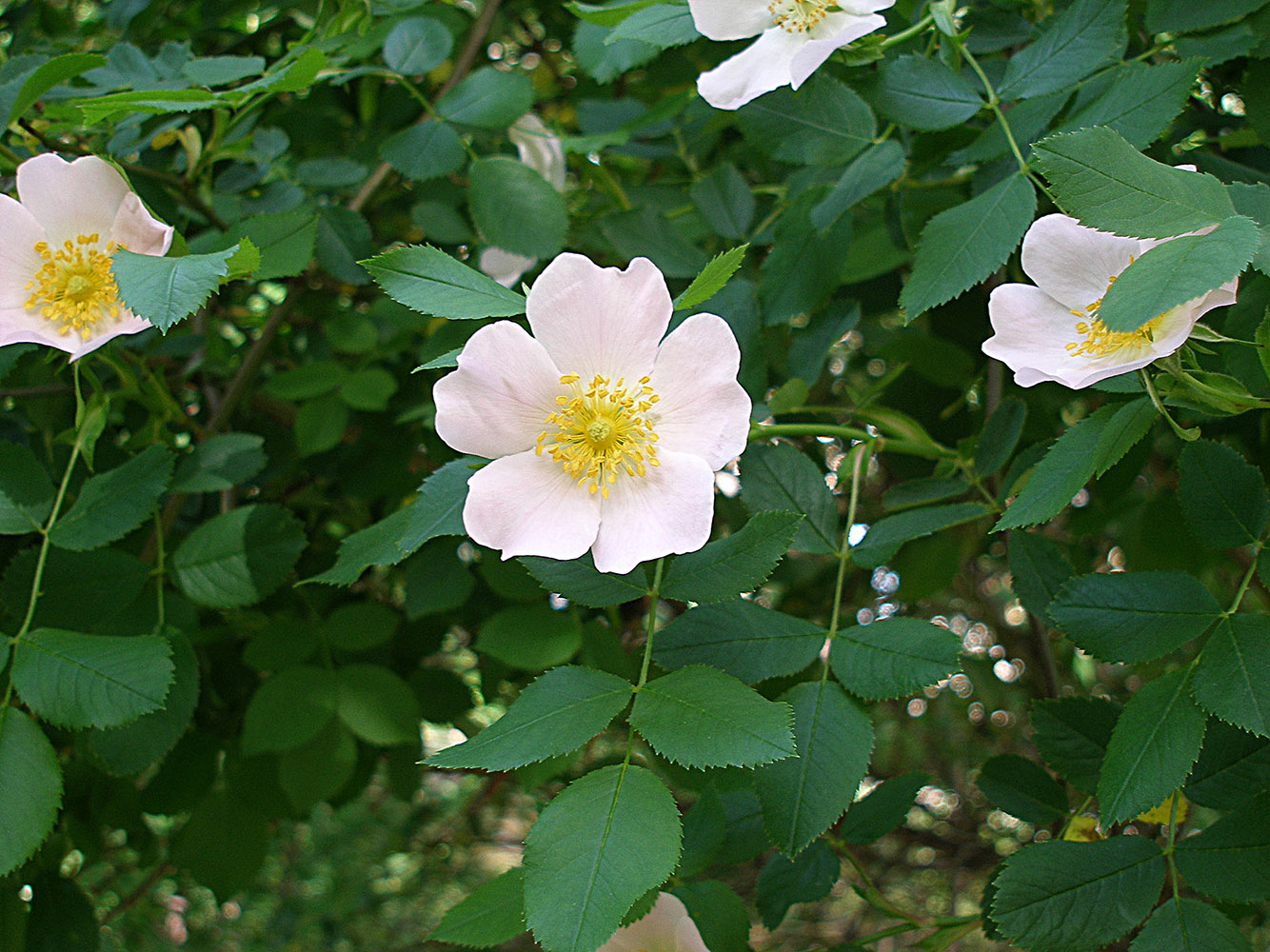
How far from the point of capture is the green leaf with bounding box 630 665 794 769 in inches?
25.9

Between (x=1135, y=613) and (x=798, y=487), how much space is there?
302 mm

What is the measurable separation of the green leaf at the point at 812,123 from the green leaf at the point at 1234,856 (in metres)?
0.70

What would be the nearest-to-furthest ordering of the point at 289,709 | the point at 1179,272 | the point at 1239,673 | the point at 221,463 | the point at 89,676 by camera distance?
the point at 1179,272
the point at 1239,673
the point at 89,676
the point at 221,463
the point at 289,709

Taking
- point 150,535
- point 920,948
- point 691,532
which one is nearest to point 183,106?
point 150,535

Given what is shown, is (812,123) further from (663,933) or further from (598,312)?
(663,933)

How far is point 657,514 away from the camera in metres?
0.73

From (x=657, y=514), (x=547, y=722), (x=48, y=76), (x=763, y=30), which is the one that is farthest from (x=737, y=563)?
(x=48, y=76)

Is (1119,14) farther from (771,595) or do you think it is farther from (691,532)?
(771,595)

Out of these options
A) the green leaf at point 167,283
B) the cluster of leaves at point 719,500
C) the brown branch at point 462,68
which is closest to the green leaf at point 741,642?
the cluster of leaves at point 719,500

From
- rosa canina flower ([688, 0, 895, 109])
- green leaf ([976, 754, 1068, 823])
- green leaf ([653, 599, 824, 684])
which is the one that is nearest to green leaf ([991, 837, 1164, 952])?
green leaf ([976, 754, 1068, 823])

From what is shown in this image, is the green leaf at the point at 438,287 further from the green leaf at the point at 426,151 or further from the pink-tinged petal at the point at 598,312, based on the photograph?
the green leaf at the point at 426,151

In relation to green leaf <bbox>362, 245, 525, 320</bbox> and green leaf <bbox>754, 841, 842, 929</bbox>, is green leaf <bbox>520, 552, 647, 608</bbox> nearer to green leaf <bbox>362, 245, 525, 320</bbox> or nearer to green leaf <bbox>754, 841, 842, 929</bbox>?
green leaf <bbox>362, 245, 525, 320</bbox>

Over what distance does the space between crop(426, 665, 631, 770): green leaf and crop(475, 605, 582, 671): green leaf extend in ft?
1.26

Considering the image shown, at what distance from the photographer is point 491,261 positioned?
1256 millimetres
